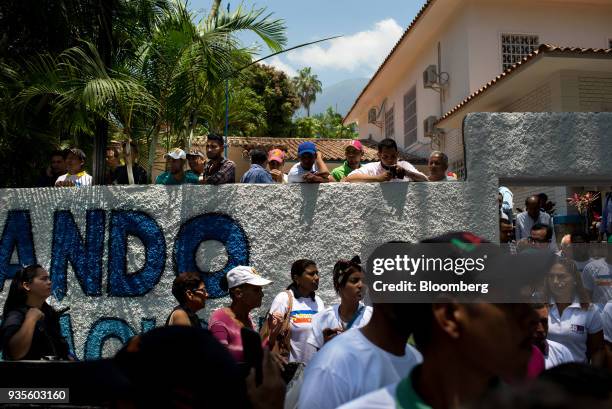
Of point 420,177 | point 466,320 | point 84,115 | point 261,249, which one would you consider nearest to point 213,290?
point 261,249

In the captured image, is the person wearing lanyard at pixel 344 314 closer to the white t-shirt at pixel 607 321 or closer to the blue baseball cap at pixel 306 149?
the white t-shirt at pixel 607 321

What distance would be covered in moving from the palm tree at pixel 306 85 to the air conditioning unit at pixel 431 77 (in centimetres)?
4037

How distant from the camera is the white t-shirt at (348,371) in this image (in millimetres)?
2111

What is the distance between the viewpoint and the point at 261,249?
6.42 m

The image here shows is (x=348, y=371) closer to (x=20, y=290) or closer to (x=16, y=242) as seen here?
(x=20, y=290)

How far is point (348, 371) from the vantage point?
2141mm

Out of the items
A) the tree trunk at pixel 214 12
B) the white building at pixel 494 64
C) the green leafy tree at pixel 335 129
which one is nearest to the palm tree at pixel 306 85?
the green leafy tree at pixel 335 129

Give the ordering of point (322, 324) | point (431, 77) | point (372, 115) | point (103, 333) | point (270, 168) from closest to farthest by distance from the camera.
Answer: point (322, 324) → point (103, 333) → point (270, 168) → point (431, 77) → point (372, 115)

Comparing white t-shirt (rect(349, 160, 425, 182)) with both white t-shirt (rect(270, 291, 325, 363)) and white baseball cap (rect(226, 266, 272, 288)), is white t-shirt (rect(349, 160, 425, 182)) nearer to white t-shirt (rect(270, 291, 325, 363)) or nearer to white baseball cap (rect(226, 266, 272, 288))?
white t-shirt (rect(270, 291, 325, 363))

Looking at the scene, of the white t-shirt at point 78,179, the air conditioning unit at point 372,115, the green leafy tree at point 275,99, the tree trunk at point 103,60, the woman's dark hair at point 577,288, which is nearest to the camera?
the woman's dark hair at point 577,288

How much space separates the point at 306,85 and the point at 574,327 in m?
54.0

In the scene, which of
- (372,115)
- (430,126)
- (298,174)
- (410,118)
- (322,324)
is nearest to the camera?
(322,324)

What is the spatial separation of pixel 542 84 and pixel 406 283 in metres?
11.0

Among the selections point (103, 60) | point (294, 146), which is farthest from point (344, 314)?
point (294, 146)
